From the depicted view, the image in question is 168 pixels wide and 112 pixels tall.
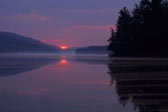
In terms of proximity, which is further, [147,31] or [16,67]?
[147,31]

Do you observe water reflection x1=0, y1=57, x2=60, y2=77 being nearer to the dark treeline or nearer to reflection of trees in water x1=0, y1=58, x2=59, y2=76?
reflection of trees in water x1=0, y1=58, x2=59, y2=76

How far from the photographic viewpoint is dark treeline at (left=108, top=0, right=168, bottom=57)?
60094mm

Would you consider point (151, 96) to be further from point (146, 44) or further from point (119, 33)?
point (119, 33)

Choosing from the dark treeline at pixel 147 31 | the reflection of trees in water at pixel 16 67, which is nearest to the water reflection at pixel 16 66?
the reflection of trees in water at pixel 16 67

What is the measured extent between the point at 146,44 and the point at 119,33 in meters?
11.8

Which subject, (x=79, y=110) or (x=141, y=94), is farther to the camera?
(x=141, y=94)

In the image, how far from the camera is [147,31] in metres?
61.2

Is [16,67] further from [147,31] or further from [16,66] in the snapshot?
[147,31]

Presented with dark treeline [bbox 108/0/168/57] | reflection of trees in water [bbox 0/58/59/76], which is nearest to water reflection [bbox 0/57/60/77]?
reflection of trees in water [bbox 0/58/59/76]

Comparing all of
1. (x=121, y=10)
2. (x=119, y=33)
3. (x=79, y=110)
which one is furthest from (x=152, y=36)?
(x=79, y=110)

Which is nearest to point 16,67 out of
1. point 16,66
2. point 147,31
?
point 16,66

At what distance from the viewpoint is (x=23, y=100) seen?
43.3ft

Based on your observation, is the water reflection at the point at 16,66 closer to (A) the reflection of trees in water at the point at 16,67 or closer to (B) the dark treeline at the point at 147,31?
(A) the reflection of trees in water at the point at 16,67

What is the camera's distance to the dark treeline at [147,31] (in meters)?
60.1
